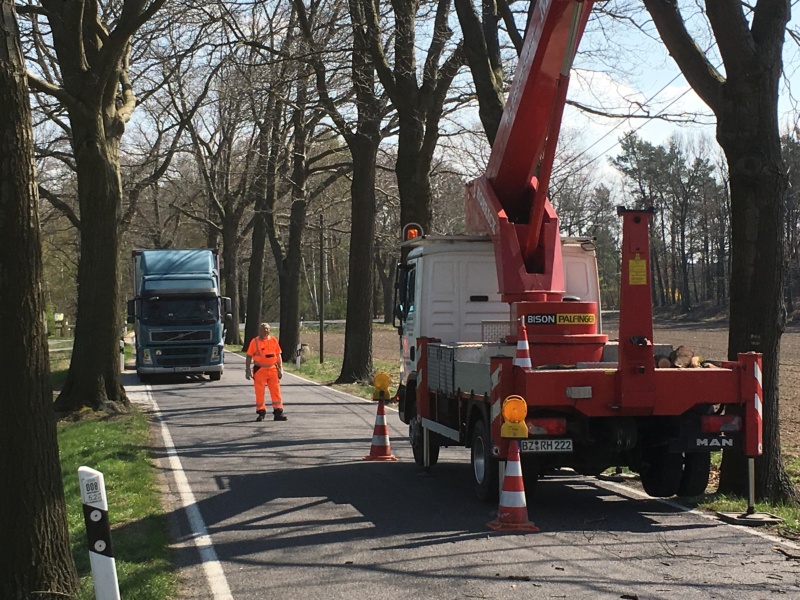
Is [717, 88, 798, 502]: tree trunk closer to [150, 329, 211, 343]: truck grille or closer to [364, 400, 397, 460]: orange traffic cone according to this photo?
[364, 400, 397, 460]: orange traffic cone

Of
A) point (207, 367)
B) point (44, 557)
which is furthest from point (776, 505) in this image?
point (207, 367)

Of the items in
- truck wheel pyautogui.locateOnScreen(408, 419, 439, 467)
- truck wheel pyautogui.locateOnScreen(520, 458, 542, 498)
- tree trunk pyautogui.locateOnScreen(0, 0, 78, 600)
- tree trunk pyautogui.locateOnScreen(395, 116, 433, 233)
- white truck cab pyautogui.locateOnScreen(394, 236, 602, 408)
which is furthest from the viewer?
tree trunk pyautogui.locateOnScreen(395, 116, 433, 233)

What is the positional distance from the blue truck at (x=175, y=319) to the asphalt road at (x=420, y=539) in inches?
631

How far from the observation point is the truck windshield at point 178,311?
99.6ft

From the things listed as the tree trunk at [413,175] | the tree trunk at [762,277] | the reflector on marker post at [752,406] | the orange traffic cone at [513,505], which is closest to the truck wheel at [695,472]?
the tree trunk at [762,277]

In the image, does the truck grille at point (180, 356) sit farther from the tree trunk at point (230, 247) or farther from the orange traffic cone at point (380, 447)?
the tree trunk at point (230, 247)

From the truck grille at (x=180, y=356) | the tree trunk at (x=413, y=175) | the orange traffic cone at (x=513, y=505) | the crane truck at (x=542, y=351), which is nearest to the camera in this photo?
the orange traffic cone at (x=513, y=505)

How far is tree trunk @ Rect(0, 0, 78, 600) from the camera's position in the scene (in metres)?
6.24

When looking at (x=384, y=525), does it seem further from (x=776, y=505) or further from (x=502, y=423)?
(x=776, y=505)

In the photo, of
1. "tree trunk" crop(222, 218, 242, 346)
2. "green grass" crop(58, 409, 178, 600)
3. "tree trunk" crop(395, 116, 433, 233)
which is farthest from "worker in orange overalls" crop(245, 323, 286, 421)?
"tree trunk" crop(222, 218, 242, 346)

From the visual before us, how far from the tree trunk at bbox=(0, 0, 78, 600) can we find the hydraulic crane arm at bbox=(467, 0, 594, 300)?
564 cm

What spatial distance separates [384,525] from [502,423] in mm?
1386

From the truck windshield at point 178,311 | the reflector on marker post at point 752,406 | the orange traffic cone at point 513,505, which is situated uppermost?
the truck windshield at point 178,311

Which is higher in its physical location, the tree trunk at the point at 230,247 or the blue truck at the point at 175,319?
the tree trunk at the point at 230,247
